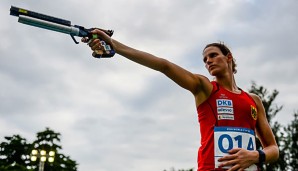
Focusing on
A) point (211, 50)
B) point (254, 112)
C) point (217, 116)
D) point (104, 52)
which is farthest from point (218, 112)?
point (104, 52)

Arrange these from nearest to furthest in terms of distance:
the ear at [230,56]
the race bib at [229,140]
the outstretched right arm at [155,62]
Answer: the outstretched right arm at [155,62]
the race bib at [229,140]
the ear at [230,56]

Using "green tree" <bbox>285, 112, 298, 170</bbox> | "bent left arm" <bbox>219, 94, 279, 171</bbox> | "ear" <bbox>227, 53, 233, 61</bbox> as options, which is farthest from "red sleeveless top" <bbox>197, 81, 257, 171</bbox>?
"green tree" <bbox>285, 112, 298, 170</bbox>

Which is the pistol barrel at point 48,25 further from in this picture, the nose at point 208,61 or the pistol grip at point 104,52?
the nose at point 208,61

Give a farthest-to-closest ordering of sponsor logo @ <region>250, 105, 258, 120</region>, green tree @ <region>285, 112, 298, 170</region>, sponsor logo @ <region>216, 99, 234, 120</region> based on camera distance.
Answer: green tree @ <region>285, 112, 298, 170</region> < sponsor logo @ <region>250, 105, 258, 120</region> < sponsor logo @ <region>216, 99, 234, 120</region>

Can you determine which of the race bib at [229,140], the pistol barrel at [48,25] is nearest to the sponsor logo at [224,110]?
the race bib at [229,140]

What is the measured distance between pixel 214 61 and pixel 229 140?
849 millimetres

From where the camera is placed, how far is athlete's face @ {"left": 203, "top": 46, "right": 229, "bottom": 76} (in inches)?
166

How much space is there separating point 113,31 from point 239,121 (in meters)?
1.39

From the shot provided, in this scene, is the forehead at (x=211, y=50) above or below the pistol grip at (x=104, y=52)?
above

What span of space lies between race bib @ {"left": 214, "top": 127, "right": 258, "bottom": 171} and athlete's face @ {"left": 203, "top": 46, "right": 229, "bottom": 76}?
66 centimetres

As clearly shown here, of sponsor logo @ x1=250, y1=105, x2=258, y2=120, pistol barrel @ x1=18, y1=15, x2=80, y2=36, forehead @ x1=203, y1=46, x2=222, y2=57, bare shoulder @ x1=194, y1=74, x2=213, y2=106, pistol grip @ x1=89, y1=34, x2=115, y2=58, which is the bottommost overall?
sponsor logo @ x1=250, y1=105, x2=258, y2=120

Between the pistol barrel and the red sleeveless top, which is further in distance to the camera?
the red sleeveless top

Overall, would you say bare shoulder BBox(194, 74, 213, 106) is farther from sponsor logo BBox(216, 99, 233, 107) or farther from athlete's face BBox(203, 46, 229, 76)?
athlete's face BBox(203, 46, 229, 76)

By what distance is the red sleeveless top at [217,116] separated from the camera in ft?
12.5
